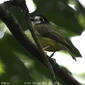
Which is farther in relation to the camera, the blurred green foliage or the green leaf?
the green leaf

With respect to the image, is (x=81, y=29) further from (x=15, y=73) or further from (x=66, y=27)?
(x=15, y=73)

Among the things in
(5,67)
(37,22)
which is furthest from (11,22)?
(37,22)

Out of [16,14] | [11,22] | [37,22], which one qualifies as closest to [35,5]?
[16,14]

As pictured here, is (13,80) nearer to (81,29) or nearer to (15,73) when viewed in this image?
(15,73)

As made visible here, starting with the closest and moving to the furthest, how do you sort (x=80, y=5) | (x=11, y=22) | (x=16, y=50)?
(x=11, y=22) → (x=16, y=50) → (x=80, y=5)

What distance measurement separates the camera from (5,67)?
182 cm

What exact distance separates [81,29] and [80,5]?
7.7 inches

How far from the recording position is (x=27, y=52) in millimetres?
1971

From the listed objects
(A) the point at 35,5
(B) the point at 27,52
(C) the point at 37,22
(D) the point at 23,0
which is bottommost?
(C) the point at 37,22

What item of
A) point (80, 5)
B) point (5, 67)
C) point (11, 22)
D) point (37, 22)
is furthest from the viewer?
point (37, 22)

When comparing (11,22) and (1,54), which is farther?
(1,54)

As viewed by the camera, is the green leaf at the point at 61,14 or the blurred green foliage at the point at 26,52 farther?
the green leaf at the point at 61,14

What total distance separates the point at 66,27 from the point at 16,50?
32 centimetres

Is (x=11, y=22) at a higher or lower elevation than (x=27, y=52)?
higher
